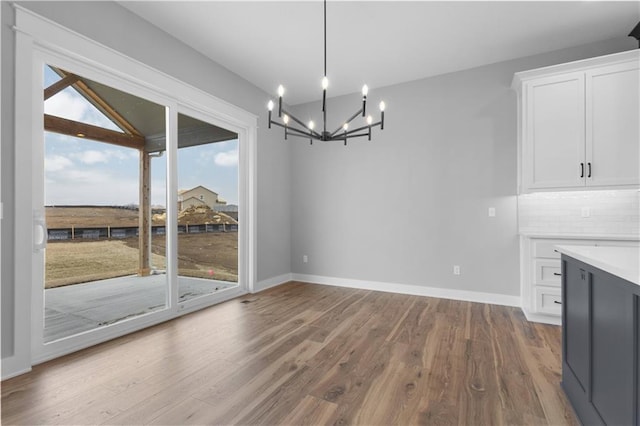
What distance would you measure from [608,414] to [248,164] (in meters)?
4.23

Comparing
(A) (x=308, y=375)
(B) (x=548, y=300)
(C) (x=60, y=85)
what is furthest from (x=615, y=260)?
(C) (x=60, y=85)

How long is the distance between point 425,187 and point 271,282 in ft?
9.11

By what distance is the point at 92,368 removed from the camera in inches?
86.5

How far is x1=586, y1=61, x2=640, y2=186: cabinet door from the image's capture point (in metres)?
2.95

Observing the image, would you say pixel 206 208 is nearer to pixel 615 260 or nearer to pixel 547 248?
pixel 615 260

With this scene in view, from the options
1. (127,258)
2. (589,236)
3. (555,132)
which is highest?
→ (555,132)

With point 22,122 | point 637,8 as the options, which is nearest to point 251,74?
point 22,122

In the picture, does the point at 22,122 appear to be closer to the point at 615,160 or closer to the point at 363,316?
the point at 363,316

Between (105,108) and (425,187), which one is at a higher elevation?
(105,108)

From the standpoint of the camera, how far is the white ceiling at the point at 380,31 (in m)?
2.81

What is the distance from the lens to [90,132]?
265cm

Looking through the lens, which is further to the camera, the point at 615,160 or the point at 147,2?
the point at 615,160

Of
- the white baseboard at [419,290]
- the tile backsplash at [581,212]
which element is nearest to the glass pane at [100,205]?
the white baseboard at [419,290]

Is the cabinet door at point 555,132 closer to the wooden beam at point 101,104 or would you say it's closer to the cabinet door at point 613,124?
the cabinet door at point 613,124
